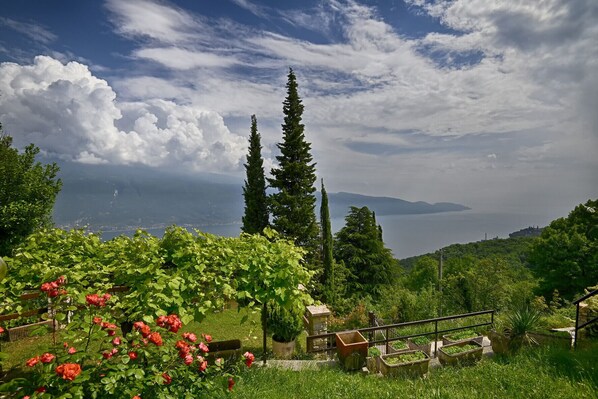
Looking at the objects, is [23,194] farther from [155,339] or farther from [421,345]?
[421,345]

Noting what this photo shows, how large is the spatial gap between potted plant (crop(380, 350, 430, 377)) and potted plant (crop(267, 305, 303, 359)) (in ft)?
6.38

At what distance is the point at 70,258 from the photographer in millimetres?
4555

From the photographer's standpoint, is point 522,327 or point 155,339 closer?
point 155,339

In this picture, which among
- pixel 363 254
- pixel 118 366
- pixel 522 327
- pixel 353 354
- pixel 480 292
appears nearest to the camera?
pixel 118 366

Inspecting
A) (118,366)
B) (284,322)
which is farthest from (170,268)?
(284,322)

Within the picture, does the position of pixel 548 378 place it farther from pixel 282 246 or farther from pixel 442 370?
pixel 282 246

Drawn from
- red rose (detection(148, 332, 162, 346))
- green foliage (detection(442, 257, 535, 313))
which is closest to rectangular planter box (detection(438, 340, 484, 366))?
red rose (detection(148, 332, 162, 346))

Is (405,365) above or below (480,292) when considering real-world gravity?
above

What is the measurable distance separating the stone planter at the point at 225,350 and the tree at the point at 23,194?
7.89 metres

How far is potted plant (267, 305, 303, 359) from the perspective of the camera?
6.55m

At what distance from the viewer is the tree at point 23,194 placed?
9.39 metres

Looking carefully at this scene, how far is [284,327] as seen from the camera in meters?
6.57

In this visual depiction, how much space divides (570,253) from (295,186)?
1687cm

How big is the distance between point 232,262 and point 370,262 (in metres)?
21.0
